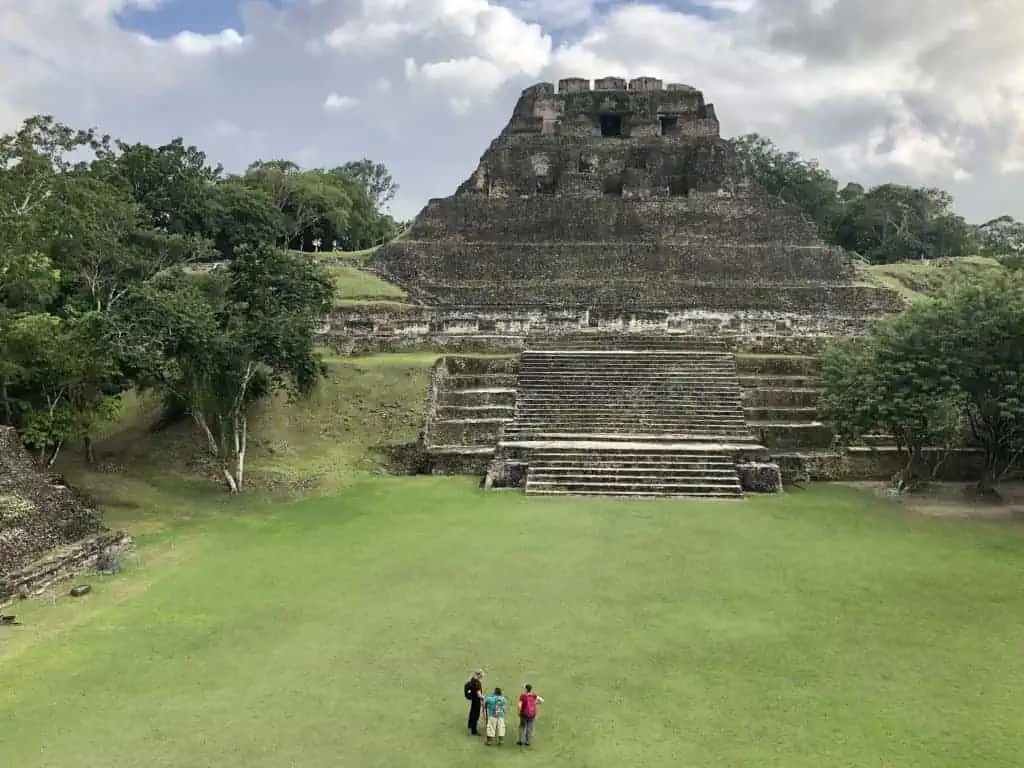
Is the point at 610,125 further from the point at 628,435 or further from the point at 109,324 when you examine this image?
the point at 109,324

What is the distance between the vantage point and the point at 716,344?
1952cm

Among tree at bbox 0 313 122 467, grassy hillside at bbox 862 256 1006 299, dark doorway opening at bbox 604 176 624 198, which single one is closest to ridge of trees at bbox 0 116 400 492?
tree at bbox 0 313 122 467

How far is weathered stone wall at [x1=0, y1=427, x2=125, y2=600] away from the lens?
32.0 feet

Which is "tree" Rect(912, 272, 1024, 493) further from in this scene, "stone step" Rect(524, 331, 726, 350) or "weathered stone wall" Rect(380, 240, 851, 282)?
"weathered stone wall" Rect(380, 240, 851, 282)

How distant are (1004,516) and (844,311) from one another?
32.7ft

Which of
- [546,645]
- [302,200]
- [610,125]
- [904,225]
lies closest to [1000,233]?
[904,225]

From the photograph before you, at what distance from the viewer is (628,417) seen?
16.8 m

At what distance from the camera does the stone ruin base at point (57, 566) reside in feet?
30.5

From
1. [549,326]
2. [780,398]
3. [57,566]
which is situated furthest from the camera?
[549,326]

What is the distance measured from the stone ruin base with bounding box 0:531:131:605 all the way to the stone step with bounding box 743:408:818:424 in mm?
11358

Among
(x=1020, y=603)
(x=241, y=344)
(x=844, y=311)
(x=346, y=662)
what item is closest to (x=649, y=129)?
(x=844, y=311)

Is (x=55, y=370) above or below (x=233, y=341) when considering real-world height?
below

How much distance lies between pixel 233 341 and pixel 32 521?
166 inches

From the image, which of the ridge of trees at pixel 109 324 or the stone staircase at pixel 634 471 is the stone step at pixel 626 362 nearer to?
the stone staircase at pixel 634 471
